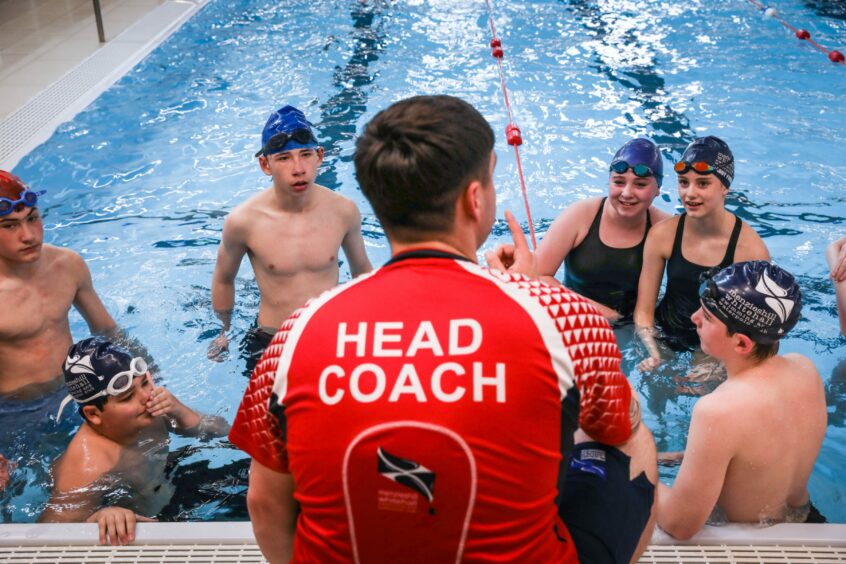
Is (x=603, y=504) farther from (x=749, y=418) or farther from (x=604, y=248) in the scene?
(x=604, y=248)

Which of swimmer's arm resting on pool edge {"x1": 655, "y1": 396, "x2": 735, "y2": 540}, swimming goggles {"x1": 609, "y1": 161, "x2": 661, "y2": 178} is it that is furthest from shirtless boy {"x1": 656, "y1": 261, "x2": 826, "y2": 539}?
swimming goggles {"x1": 609, "y1": 161, "x2": 661, "y2": 178}

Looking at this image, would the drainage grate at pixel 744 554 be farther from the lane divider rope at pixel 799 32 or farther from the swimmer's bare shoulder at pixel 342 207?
the lane divider rope at pixel 799 32

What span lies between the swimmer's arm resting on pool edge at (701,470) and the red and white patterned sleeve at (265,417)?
117 cm

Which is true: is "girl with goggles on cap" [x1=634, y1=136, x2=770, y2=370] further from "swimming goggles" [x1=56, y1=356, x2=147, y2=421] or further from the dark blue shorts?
"swimming goggles" [x1=56, y1=356, x2=147, y2=421]

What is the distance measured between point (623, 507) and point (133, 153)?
595 centimetres

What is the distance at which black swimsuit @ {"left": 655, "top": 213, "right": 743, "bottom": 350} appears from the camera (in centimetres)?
366

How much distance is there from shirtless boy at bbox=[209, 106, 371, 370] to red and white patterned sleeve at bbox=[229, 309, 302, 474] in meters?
2.11

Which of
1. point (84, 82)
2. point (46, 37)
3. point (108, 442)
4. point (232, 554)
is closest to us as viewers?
point (232, 554)


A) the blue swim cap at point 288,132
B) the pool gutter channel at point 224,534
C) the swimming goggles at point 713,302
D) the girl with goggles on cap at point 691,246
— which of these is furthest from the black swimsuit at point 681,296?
the blue swim cap at point 288,132

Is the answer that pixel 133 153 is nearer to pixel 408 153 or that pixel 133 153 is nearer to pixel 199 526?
pixel 199 526

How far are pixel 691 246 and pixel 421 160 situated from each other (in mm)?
2528

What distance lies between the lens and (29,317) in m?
3.42

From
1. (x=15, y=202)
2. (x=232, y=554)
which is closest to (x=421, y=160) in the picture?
(x=232, y=554)

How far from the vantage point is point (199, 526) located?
248cm
